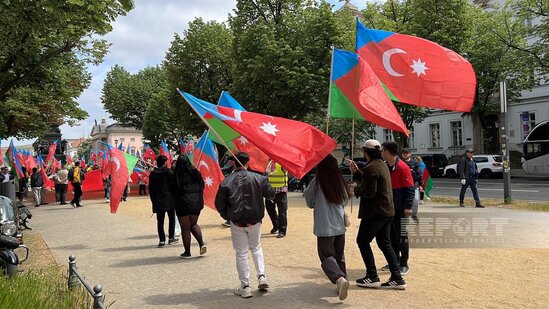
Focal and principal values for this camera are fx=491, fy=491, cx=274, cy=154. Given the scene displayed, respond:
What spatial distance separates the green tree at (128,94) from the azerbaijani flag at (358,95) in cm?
5106

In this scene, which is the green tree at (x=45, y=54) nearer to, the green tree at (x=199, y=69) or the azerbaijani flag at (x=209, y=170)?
the azerbaijani flag at (x=209, y=170)

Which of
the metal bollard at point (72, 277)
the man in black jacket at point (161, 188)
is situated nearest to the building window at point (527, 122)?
the man in black jacket at point (161, 188)

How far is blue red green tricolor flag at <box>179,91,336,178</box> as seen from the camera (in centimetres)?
597

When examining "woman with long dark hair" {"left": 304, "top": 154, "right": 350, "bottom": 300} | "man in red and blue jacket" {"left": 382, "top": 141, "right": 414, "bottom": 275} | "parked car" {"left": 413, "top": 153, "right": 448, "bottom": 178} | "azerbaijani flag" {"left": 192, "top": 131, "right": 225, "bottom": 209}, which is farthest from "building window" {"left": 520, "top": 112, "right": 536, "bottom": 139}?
"woman with long dark hair" {"left": 304, "top": 154, "right": 350, "bottom": 300}

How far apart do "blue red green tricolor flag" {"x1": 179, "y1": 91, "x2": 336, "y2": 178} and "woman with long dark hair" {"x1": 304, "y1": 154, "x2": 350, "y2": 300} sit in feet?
0.62

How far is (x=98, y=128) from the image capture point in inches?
6186

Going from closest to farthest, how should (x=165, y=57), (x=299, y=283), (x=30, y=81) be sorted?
(x=299, y=283) → (x=30, y=81) → (x=165, y=57)

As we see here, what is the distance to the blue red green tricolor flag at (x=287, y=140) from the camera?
19.6 ft

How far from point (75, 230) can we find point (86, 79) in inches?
642

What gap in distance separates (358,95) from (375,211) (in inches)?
61.8

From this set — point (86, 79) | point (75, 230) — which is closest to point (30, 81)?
point (75, 230)

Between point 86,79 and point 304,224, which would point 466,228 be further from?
point 86,79

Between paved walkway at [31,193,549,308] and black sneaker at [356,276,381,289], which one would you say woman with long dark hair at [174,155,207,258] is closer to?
paved walkway at [31,193,549,308]

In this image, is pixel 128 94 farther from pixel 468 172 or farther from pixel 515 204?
pixel 515 204
